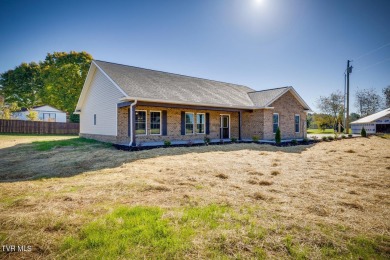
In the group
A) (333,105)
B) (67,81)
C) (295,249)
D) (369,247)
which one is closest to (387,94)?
(333,105)

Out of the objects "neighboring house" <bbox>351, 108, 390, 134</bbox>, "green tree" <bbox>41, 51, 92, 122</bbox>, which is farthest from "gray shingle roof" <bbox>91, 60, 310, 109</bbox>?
"neighboring house" <bbox>351, 108, 390, 134</bbox>

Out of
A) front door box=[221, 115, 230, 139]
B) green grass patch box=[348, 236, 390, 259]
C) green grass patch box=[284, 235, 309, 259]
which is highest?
front door box=[221, 115, 230, 139]

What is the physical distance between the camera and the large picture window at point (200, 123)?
1612 cm

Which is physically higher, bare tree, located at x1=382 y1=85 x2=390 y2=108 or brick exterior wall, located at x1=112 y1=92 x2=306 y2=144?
bare tree, located at x1=382 y1=85 x2=390 y2=108

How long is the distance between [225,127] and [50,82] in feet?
102

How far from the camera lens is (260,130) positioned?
1733 centimetres

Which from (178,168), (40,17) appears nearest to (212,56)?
(40,17)

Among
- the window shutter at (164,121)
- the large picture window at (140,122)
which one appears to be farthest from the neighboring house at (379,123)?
the large picture window at (140,122)

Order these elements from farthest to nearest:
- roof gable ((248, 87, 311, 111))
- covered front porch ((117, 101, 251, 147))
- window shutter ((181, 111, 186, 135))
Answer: roof gable ((248, 87, 311, 111))
window shutter ((181, 111, 186, 135))
covered front porch ((117, 101, 251, 147))

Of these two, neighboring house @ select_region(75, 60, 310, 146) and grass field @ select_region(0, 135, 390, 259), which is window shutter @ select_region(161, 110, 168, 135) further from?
grass field @ select_region(0, 135, 390, 259)

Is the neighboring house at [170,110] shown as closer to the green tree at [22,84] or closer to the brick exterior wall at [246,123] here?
the brick exterior wall at [246,123]

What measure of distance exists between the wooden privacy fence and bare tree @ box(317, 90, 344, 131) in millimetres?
43428

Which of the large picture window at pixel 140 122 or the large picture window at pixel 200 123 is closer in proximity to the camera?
the large picture window at pixel 140 122

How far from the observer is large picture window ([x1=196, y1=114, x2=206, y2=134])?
16125mm
